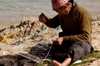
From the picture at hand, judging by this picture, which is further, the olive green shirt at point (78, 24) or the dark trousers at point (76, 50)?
the olive green shirt at point (78, 24)

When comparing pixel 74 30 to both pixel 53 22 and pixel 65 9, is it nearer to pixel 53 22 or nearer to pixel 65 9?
pixel 65 9

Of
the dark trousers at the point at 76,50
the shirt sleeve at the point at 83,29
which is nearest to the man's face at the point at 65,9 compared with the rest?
the shirt sleeve at the point at 83,29

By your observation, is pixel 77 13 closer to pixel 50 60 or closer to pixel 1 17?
pixel 50 60

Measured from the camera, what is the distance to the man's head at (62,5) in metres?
2.53

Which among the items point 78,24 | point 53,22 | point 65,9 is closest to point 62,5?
point 65,9

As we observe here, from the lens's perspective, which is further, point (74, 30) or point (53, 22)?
point (53, 22)

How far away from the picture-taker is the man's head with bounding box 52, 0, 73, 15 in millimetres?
2527

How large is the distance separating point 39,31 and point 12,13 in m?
4.84

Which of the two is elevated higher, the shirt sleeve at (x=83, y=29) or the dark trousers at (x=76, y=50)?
the shirt sleeve at (x=83, y=29)

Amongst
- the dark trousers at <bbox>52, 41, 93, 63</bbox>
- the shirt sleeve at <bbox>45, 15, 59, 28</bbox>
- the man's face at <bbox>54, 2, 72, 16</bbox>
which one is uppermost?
the man's face at <bbox>54, 2, 72, 16</bbox>

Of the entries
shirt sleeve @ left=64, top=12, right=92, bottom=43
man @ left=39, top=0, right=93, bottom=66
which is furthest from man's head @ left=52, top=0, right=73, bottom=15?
shirt sleeve @ left=64, top=12, right=92, bottom=43

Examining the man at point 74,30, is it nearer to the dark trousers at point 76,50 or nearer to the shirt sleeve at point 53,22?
the dark trousers at point 76,50

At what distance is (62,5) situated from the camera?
2.53 metres

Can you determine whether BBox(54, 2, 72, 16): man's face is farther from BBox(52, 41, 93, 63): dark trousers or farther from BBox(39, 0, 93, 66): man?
BBox(52, 41, 93, 63): dark trousers
